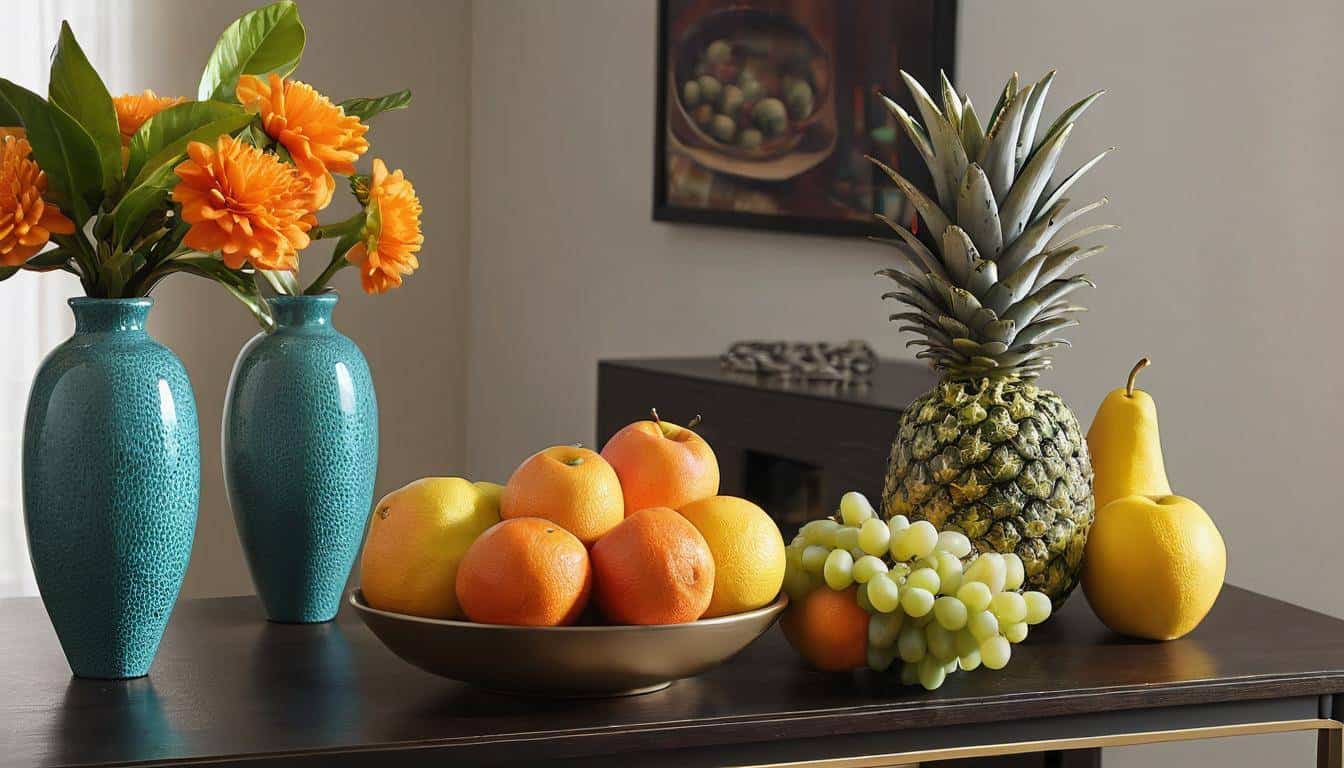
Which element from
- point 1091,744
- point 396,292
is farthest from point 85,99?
point 396,292

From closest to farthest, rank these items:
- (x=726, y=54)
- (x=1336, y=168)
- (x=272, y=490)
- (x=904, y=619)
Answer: (x=904, y=619), (x=272, y=490), (x=1336, y=168), (x=726, y=54)

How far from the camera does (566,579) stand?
104 cm

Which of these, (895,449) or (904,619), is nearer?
(904,619)

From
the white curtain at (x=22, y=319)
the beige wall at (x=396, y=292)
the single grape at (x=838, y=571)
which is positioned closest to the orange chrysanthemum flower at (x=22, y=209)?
the single grape at (x=838, y=571)

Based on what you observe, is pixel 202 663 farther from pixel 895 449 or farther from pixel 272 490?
pixel 895 449

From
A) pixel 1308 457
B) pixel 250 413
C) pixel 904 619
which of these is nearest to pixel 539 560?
pixel 904 619

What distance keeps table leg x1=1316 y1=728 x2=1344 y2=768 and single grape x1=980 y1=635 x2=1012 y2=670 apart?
292 millimetres

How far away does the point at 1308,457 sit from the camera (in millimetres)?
2414

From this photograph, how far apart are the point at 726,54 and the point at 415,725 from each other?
Result: 302 cm

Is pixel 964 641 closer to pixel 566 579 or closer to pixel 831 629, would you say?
pixel 831 629

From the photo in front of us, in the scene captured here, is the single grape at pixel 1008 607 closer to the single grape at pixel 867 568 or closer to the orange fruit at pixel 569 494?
the single grape at pixel 867 568

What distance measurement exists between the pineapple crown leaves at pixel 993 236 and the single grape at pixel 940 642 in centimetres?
28

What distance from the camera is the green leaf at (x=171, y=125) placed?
3.70 feet

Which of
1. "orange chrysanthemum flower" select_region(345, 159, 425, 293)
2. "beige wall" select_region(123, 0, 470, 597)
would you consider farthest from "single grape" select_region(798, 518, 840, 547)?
"beige wall" select_region(123, 0, 470, 597)
